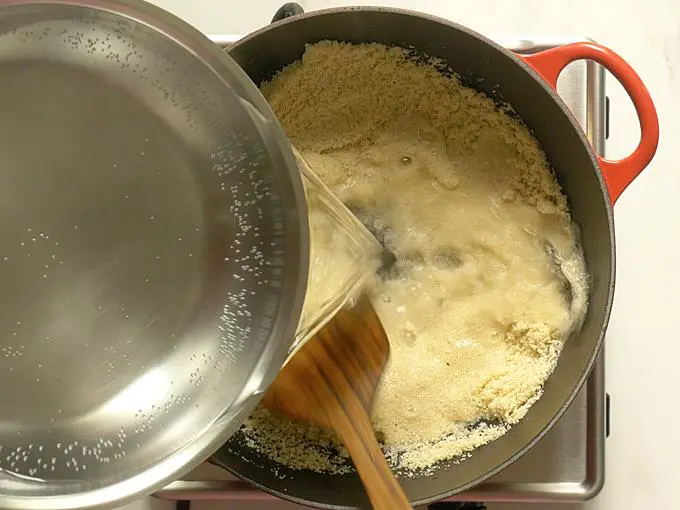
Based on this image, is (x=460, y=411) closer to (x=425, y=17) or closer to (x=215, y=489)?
(x=215, y=489)

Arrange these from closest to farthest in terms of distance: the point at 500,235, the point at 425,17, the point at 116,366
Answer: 1. the point at 116,366
2. the point at 425,17
3. the point at 500,235

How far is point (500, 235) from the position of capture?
2.62 feet

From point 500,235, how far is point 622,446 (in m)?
0.25

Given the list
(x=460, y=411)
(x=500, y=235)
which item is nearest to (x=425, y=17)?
(x=500, y=235)

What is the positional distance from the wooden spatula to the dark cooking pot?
0.06m

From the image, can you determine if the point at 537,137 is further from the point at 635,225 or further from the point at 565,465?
the point at 565,465

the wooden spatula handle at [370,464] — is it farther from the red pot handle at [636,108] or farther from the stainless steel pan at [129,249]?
the red pot handle at [636,108]

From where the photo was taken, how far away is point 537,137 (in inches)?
30.6

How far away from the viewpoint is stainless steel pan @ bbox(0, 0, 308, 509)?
0.49 m

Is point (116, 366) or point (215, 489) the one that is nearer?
point (116, 366)

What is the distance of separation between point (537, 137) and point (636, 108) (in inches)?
4.2

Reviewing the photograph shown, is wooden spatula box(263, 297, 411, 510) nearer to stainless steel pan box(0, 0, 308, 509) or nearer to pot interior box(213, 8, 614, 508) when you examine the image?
pot interior box(213, 8, 614, 508)

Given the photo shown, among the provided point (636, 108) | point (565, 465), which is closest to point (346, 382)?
point (565, 465)

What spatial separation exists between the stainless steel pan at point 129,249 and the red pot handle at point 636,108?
308 mm
